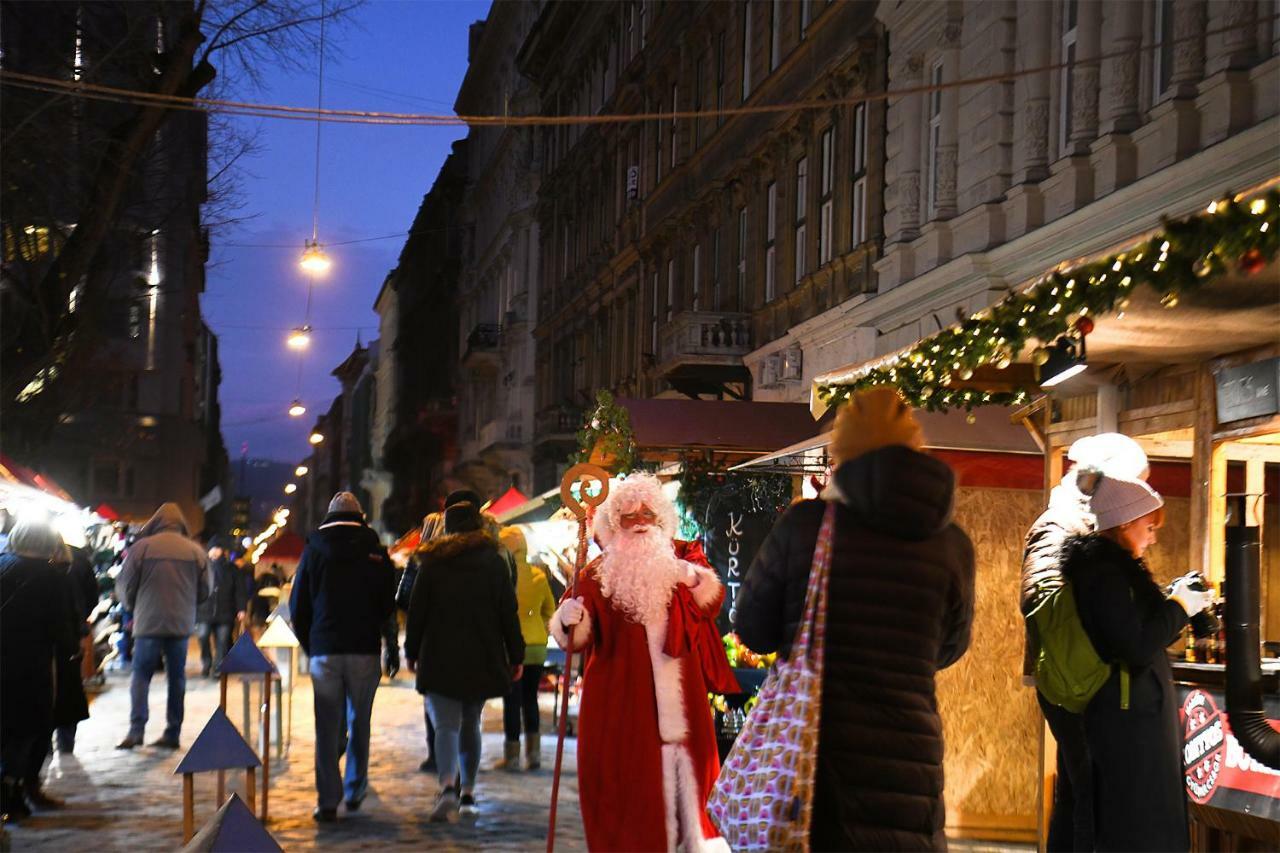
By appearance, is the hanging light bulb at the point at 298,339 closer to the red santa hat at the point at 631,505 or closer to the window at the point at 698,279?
the window at the point at 698,279

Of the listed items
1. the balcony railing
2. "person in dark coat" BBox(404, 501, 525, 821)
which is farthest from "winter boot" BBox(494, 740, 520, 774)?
the balcony railing

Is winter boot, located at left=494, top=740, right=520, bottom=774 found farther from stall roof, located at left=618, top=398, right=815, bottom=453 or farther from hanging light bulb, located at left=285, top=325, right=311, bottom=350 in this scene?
hanging light bulb, located at left=285, top=325, right=311, bottom=350

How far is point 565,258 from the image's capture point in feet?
159

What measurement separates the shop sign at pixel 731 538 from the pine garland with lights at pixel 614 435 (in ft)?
3.60

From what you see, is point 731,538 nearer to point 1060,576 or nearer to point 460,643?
point 460,643

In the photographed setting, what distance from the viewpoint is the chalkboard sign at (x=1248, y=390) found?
24.9 ft

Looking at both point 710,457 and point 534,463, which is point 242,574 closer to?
point 710,457

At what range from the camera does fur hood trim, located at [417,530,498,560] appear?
1054 cm

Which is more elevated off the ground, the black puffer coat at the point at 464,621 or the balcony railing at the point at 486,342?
the balcony railing at the point at 486,342

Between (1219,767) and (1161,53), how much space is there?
936cm

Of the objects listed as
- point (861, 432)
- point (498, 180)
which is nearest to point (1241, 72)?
point (861, 432)

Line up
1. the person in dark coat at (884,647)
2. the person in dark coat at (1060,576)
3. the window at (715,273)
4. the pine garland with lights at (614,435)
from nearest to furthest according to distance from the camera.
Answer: the person in dark coat at (884,647)
the person in dark coat at (1060,576)
the pine garland with lights at (614,435)
the window at (715,273)

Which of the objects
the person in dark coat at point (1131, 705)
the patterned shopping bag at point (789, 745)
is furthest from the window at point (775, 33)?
the patterned shopping bag at point (789, 745)

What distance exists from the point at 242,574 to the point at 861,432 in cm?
2024
